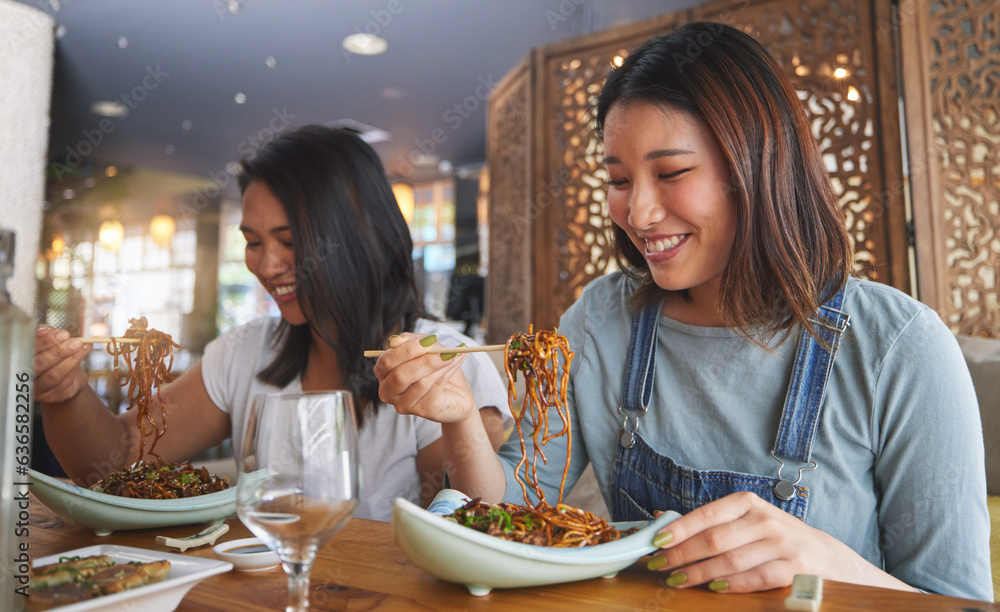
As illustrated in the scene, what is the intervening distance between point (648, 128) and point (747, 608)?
0.80 metres

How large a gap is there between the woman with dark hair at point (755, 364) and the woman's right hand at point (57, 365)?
685 millimetres

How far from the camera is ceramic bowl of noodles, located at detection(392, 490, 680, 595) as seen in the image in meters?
0.75

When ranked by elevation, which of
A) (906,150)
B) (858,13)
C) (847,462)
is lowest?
(847,462)

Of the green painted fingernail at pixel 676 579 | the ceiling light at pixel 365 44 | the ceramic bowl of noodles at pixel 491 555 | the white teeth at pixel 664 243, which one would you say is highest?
the ceiling light at pixel 365 44

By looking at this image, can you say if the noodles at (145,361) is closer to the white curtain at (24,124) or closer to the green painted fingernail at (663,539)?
the green painted fingernail at (663,539)

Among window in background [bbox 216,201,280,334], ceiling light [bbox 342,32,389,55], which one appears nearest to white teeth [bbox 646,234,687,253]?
ceiling light [bbox 342,32,389,55]

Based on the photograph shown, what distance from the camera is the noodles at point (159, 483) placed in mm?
1219

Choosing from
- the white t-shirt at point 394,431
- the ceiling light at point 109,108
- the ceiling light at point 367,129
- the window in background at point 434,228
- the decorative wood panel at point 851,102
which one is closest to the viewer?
the white t-shirt at point 394,431

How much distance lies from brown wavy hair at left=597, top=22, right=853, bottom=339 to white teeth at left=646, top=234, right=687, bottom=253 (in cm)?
10

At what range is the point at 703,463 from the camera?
1.30m

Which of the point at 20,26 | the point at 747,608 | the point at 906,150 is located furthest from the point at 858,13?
the point at 20,26

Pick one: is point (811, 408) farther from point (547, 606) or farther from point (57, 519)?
point (57, 519)

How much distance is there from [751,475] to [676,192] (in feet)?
1.59

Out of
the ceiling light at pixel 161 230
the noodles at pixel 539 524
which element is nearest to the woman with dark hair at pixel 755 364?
the noodles at pixel 539 524
